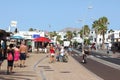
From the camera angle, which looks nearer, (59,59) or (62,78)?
(62,78)

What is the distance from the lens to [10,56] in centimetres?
2225

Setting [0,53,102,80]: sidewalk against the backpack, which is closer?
[0,53,102,80]: sidewalk

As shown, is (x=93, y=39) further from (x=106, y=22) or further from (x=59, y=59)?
(x=59, y=59)

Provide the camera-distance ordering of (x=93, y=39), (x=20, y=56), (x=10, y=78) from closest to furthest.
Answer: (x=10, y=78), (x=20, y=56), (x=93, y=39)

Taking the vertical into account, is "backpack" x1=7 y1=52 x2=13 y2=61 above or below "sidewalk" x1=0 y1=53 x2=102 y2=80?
above

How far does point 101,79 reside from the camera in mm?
20719

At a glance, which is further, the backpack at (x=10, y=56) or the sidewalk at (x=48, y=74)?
the backpack at (x=10, y=56)

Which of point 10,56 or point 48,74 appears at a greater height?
point 10,56

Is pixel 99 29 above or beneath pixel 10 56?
above

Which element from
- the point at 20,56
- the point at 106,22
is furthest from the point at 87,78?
the point at 106,22

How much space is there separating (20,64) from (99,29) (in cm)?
11118

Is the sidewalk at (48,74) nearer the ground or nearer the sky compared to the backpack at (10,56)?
nearer the ground

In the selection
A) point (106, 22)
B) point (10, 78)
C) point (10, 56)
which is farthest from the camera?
point (106, 22)

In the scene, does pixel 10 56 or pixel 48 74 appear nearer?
pixel 10 56
